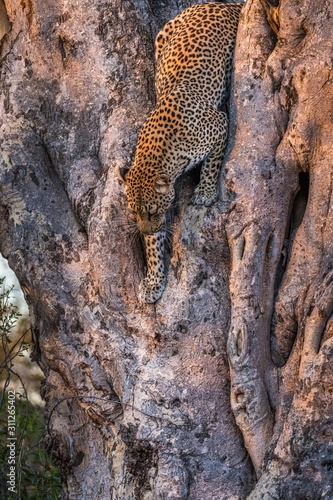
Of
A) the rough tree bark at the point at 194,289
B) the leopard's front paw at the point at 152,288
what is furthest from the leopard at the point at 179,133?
the rough tree bark at the point at 194,289

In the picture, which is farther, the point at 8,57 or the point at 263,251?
the point at 8,57

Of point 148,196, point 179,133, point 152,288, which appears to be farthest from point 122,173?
point 152,288

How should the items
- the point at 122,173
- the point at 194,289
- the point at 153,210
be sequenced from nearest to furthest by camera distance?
the point at 194,289 < the point at 153,210 < the point at 122,173

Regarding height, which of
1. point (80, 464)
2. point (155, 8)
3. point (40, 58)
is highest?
point (155, 8)

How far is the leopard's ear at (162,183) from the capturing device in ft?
21.5

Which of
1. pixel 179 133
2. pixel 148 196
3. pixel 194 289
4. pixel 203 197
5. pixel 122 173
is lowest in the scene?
pixel 194 289

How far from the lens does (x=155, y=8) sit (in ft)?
24.9

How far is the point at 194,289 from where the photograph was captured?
6.33 meters

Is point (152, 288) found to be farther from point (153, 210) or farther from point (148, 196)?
point (148, 196)

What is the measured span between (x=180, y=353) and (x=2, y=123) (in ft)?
7.76

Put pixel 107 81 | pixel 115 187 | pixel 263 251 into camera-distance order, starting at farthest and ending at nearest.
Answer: pixel 107 81, pixel 115 187, pixel 263 251

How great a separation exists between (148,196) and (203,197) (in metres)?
0.43

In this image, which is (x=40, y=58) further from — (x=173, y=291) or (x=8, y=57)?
(x=173, y=291)

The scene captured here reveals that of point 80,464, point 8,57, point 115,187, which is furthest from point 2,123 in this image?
point 80,464
